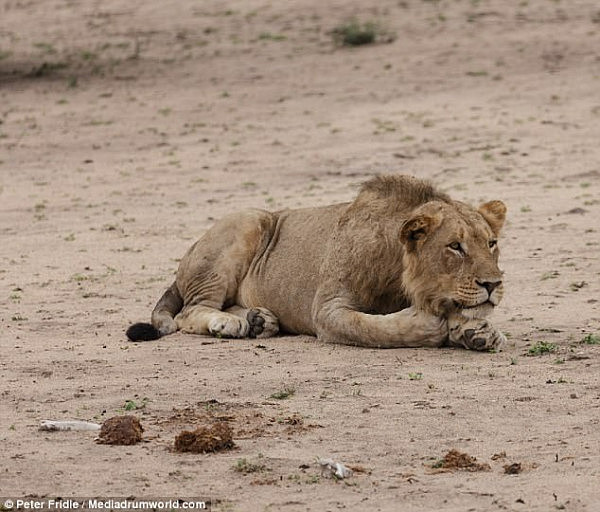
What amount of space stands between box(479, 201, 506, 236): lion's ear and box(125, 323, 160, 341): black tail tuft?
1940 millimetres

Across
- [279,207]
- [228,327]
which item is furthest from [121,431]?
[279,207]

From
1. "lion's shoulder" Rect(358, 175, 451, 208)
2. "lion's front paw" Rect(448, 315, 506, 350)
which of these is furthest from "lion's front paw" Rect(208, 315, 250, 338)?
"lion's front paw" Rect(448, 315, 506, 350)

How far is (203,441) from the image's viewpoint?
229 inches

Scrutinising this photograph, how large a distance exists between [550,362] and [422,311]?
2.31 ft

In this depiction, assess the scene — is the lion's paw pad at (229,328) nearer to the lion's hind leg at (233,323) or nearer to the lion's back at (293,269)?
the lion's hind leg at (233,323)

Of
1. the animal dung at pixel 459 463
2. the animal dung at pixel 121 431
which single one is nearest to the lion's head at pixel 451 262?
the animal dung at pixel 459 463

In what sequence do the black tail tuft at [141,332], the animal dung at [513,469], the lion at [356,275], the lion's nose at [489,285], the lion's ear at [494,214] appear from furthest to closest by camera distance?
1. the black tail tuft at [141,332]
2. the lion's ear at [494,214]
3. the lion at [356,275]
4. the lion's nose at [489,285]
5. the animal dung at [513,469]

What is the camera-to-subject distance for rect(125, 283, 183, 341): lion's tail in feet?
26.7

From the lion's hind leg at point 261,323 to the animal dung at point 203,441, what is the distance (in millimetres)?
2378

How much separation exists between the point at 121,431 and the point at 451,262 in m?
2.15

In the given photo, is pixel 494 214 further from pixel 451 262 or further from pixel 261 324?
pixel 261 324

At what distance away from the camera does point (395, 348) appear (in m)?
7.61

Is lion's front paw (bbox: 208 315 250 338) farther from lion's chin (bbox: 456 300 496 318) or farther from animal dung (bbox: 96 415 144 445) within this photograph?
animal dung (bbox: 96 415 144 445)

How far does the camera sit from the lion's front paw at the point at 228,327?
325 inches
